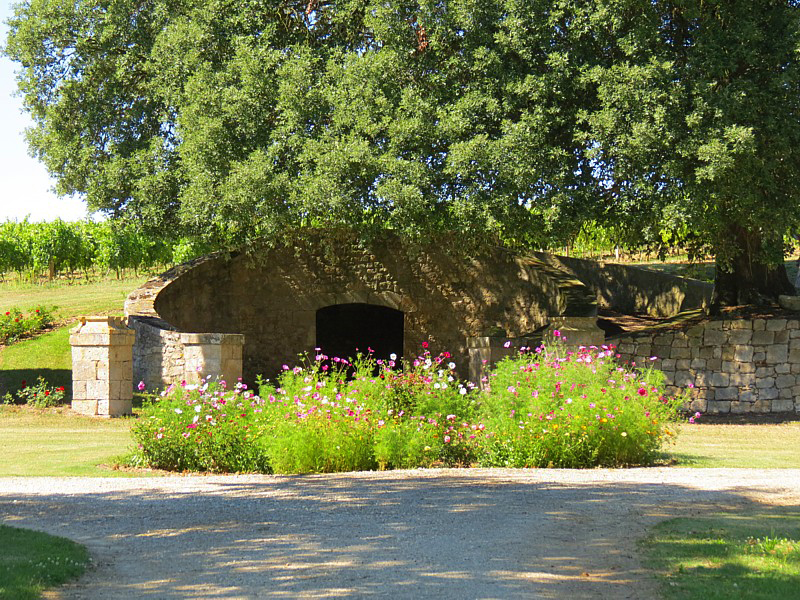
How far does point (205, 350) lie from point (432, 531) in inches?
355

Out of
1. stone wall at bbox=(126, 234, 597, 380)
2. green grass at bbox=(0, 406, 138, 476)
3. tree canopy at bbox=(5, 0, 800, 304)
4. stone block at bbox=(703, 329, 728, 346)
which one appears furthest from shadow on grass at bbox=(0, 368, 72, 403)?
stone block at bbox=(703, 329, 728, 346)

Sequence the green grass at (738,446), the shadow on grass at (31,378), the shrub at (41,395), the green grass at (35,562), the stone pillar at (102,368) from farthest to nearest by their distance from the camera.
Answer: the shadow on grass at (31,378) → the shrub at (41,395) → the stone pillar at (102,368) → the green grass at (738,446) → the green grass at (35,562)

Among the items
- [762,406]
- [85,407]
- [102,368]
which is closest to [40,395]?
[85,407]

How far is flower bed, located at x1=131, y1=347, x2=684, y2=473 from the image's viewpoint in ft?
29.8

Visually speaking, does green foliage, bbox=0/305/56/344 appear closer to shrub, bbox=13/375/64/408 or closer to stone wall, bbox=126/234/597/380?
stone wall, bbox=126/234/597/380

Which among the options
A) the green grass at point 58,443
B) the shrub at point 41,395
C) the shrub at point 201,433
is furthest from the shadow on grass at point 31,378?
the shrub at point 201,433

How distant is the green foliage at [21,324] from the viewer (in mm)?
19038

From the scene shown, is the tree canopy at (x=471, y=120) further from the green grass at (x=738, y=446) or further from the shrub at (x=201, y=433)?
the shrub at (x=201, y=433)

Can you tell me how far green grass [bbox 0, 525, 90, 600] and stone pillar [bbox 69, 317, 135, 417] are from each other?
29.6 feet

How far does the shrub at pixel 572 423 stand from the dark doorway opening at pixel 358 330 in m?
12.8

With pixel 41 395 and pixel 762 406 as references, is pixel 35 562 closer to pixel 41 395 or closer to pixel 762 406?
pixel 41 395

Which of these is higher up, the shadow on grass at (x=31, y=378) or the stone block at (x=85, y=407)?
the shadow on grass at (x=31, y=378)

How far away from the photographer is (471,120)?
52.4ft

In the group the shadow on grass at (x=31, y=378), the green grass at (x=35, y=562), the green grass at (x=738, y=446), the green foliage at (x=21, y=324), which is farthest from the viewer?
the green foliage at (x=21, y=324)
